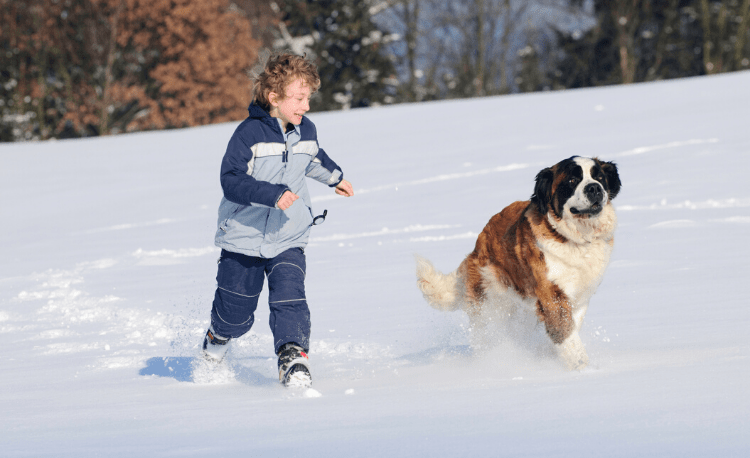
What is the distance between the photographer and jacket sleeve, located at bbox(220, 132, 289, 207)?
3688 millimetres

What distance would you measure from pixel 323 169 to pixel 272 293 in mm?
692

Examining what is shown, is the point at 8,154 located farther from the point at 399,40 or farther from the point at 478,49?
the point at 478,49

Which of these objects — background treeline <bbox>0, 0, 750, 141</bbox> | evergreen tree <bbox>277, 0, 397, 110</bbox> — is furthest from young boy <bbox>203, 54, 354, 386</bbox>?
evergreen tree <bbox>277, 0, 397, 110</bbox>

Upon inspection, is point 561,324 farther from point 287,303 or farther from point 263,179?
point 263,179

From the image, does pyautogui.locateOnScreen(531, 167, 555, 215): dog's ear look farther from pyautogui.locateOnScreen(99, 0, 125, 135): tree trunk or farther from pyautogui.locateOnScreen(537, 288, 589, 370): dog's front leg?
pyautogui.locateOnScreen(99, 0, 125, 135): tree trunk

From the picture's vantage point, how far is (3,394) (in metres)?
4.18

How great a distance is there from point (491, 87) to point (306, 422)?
36.4 meters

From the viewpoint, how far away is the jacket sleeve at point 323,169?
424 cm

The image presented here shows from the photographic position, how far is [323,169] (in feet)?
14.0

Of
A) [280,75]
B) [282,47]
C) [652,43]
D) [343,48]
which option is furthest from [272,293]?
[652,43]

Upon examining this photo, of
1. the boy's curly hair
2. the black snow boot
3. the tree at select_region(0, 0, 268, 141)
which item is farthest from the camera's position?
the tree at select_region(0, 0, 268, 141)

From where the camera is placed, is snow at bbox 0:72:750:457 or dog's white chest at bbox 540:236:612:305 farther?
dog's white chest at bbox 540:236:612:305

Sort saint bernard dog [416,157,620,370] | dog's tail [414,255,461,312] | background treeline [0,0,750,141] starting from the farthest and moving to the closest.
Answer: background treeline [0,0,750,141]
dog's tail [414,255,461,312]
saint bernard dog [416,157,620,370]

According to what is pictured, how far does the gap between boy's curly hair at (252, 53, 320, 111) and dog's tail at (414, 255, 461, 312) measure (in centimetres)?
134
